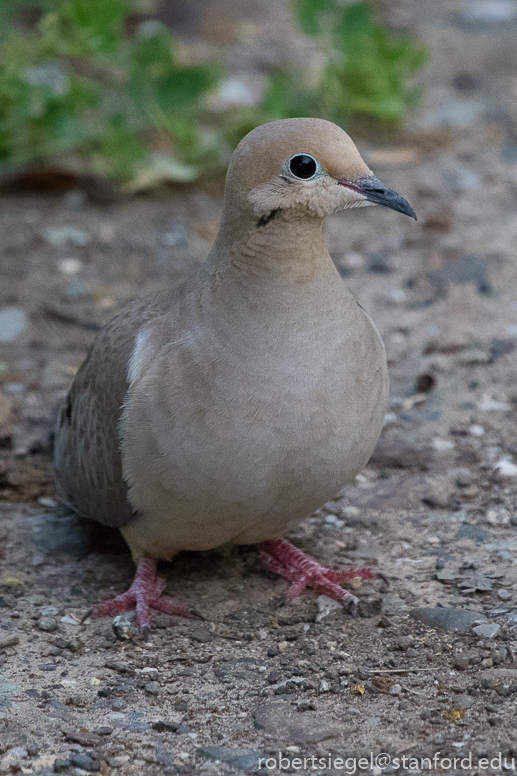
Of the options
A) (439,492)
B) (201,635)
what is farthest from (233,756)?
(439,492)

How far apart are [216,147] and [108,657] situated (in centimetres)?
406

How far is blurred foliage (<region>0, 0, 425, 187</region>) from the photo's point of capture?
5906 millimetres

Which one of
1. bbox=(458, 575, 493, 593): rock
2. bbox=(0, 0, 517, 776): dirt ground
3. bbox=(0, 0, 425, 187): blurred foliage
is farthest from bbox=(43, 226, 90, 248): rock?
bbox=(458, 575, 493, 593): rock

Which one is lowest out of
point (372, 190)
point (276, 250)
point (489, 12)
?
point (276, 250)

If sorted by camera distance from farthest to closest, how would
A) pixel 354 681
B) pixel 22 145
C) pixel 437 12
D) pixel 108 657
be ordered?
pixel 437 12, pixel 22 145, pixel 108 657, pixel 354 681

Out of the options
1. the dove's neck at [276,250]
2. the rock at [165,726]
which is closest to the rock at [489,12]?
the dove's neck at [276,250]

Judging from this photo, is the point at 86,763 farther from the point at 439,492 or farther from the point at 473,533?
the point at 439,492

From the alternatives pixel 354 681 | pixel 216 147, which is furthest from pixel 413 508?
pixel 216 147

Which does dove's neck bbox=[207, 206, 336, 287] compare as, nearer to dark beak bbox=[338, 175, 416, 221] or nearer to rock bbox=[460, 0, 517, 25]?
dark beak bbox=[338, 175, 416, 221]

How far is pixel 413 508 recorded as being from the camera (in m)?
3.95

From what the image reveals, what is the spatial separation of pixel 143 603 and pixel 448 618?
3.56 feet

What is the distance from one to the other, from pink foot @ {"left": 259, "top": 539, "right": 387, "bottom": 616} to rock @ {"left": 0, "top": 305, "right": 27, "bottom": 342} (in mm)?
2167

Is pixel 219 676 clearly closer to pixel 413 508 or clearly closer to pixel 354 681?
pixel 354 681

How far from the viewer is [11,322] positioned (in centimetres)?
524
